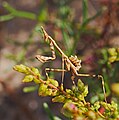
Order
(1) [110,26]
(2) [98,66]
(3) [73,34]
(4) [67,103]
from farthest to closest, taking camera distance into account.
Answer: (1) [110,26]
(3) [73,34]
(2) [98,66]
(4) [67,103]

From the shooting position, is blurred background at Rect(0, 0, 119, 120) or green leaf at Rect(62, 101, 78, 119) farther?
blurred background at Rect(0, 0, 119, 120)

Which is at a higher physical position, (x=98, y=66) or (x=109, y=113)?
(x=98, y=66)

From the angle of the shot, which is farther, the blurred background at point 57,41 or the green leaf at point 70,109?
the blurred background at point 57,41

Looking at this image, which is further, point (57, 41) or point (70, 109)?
point (57, 41)

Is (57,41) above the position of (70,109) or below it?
above

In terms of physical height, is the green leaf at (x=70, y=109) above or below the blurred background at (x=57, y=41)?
below

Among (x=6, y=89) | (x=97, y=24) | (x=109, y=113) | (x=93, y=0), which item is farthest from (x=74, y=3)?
(x=109, y=113)

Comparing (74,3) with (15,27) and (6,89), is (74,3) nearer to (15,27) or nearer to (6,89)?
(15,27)

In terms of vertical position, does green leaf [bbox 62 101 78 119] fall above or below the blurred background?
below
